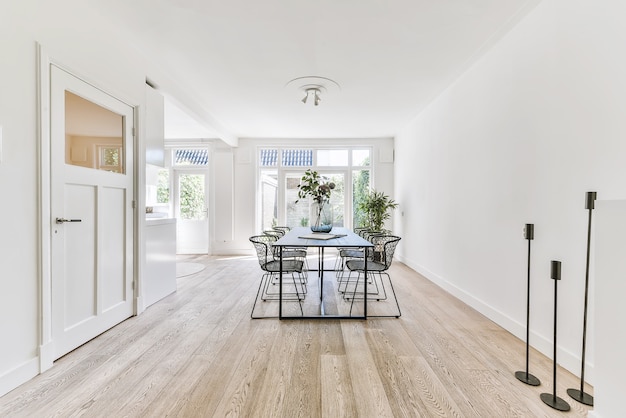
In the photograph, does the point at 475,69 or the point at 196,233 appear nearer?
the point at 475,69

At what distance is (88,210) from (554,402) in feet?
11.5

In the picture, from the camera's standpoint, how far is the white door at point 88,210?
Result: 7.02 feet

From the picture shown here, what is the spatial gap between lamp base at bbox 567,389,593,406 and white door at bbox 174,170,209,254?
21.6 ft

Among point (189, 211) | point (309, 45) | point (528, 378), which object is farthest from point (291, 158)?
point (528, 378)

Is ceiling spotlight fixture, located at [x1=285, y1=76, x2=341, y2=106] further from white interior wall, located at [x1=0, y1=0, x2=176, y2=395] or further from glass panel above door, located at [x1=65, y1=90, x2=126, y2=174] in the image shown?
white interior wall, located at [x1=0, y1=0, x2=176, y2=395]

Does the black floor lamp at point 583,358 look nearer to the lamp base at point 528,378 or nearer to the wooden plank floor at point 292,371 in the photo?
the wooden plank floor at point 292,371

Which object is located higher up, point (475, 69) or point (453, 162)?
point (475, 69)

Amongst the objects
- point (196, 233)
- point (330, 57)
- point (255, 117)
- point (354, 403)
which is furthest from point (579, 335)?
point (196, 233)

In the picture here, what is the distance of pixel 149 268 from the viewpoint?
10.6ft

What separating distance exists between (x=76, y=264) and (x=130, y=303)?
31.6 inches

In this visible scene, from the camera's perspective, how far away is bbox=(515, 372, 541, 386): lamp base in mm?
1848

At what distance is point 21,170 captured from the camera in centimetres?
186

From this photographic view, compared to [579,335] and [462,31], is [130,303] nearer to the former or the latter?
[579,335]

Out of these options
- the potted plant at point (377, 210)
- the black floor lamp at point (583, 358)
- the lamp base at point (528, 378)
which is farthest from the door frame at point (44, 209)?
the potted plant at point (377, 210)
